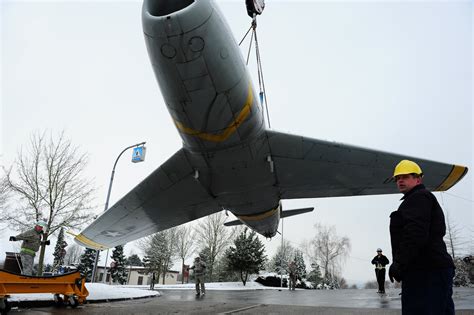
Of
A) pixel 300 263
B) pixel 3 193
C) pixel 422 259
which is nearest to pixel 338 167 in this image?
pixel 422 259

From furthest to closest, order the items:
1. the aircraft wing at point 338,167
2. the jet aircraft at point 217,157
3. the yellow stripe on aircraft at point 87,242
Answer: the yellow stripe on aircraft at point 87,242, the aircraft wing at point 338,167, the jet aircraft at point 217,157

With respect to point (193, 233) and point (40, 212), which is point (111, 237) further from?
point (193, 233)

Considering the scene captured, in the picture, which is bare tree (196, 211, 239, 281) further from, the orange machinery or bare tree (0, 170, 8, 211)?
the orange machinery

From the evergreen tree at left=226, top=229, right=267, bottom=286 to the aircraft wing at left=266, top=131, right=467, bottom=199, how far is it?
82.6ft

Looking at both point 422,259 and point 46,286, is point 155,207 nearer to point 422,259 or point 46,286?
point 46,286

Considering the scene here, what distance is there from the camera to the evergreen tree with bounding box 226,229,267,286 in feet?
98.8

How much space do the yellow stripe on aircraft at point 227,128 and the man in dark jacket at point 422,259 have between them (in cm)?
253

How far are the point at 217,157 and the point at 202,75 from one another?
1619mm

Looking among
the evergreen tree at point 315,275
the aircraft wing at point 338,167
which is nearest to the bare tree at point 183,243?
the evergreen tree at point 315,275

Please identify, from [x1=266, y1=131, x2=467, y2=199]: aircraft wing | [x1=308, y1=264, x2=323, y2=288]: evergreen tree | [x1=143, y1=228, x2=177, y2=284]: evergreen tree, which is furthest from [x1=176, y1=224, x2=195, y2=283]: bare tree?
[x1=266, y1=131, x2=467, y2=199]: aircraft wing

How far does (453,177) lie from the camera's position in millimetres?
6043

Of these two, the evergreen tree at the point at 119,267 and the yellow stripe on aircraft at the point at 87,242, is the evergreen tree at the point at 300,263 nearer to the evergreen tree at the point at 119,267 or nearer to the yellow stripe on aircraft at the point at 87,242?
the evergreen tree at the point at 119,267

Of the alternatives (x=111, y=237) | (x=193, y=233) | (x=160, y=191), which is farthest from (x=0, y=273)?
(x=193, y=233)

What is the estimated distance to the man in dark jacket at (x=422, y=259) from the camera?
2.40 m
